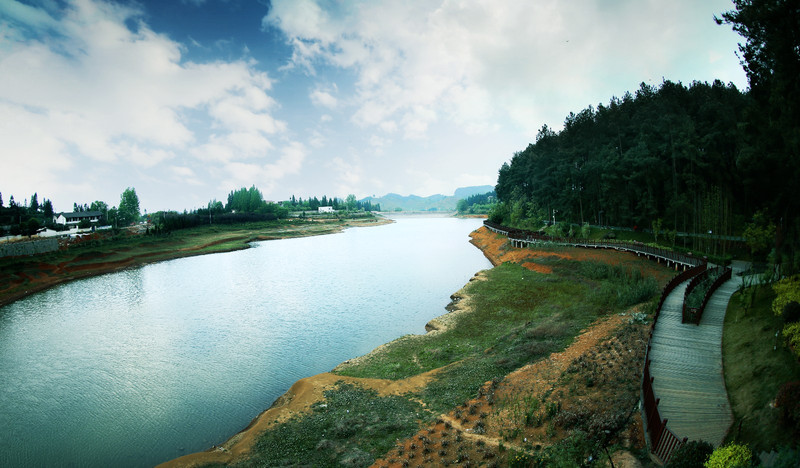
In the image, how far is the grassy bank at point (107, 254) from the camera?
51750mm

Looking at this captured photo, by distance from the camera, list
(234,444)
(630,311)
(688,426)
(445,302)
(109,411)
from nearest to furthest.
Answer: (688,426) < (234,444) < (109,411) < (630,311) < (445,302)

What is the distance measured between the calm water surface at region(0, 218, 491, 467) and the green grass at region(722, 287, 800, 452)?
19.0 metres

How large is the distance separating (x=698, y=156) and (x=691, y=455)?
4896 cm

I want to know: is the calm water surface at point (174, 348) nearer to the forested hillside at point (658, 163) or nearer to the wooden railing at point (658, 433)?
the wooden railing at point (658, 433)

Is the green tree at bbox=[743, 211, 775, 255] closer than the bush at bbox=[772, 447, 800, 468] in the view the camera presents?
No

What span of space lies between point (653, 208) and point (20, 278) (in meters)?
84.6

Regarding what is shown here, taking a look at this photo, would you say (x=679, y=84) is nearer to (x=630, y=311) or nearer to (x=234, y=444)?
(x=630, y=311)

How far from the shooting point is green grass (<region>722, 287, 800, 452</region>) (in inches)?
370

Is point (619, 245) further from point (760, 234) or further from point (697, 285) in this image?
point (697, 285)

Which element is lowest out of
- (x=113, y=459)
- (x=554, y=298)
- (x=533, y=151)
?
(x=113, y=459)

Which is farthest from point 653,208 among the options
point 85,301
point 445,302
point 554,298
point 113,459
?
point 85,301

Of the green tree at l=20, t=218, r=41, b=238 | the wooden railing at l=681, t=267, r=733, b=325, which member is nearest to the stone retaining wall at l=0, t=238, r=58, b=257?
the green tree at l=20, t=218, r=41, b=238

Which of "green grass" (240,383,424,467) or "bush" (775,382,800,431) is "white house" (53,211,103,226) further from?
"bush" (775,382,800,431)

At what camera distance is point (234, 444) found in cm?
1614
